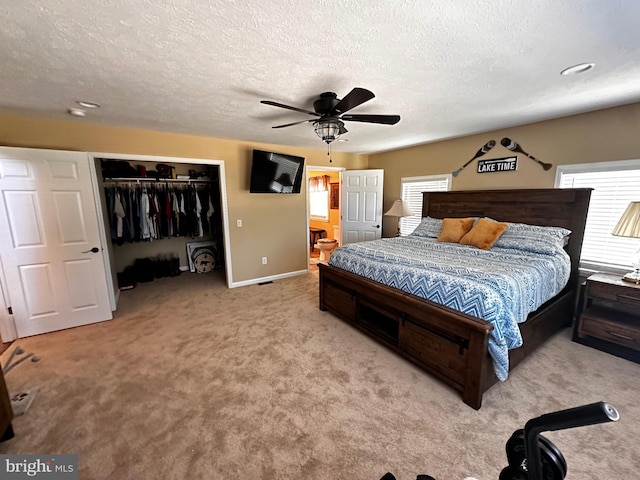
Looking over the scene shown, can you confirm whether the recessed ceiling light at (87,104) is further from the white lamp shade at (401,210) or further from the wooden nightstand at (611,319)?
the wooden nightstand at (611,319)

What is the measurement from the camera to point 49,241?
9.44 feet

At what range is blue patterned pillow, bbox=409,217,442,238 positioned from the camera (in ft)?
12.8

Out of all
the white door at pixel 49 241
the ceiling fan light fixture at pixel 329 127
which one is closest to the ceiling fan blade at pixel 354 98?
the ceiling fan light fixture at pixel 329 127

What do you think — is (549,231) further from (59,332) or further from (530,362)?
(59,332)

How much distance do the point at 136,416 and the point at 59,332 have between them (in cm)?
201

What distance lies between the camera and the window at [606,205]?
269 centimetres

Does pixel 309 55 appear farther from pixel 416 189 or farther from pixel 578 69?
pixel 416 189

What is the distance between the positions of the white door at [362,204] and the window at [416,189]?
454 millimetres

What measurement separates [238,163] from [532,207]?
405cm

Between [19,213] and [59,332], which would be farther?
[59,332]

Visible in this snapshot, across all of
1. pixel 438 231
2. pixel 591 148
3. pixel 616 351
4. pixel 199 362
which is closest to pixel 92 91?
pixel 199 362

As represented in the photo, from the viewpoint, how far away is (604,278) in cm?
255

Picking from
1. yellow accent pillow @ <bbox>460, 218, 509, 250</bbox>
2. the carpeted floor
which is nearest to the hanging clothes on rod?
the carpeted floor

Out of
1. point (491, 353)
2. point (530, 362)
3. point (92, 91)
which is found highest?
point (92, 91)
